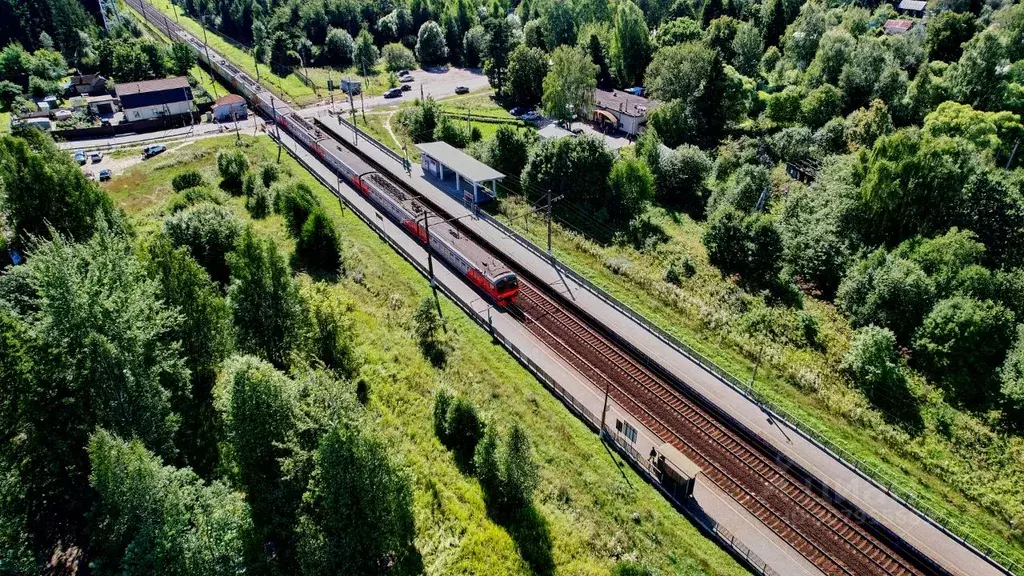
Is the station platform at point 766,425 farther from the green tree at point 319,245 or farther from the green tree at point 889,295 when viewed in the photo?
the green tree at point 319,245

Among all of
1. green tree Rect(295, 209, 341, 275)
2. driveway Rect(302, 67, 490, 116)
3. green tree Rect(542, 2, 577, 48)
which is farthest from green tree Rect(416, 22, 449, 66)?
green tree Rect(295, 209, 341, 275)

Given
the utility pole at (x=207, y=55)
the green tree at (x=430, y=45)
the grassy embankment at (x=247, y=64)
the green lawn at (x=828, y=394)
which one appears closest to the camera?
the green lawn at (x=828, y=394)

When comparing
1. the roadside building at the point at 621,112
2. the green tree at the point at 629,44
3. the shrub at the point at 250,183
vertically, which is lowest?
the shrub at the point at 250,183

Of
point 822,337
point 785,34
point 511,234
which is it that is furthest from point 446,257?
point 785,34

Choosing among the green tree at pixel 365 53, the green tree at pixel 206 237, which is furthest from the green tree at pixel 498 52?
the green tree at pixel 206 237

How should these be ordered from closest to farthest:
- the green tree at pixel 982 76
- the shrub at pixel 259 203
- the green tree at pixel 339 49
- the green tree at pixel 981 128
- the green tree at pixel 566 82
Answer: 1. the green tree at pixel 981 128
2. the shrub at pixel 259 203
3. the green tree at pixel 982 76
4. the green tree at pixel 566 82
5. the green tree at pixel 339 49
